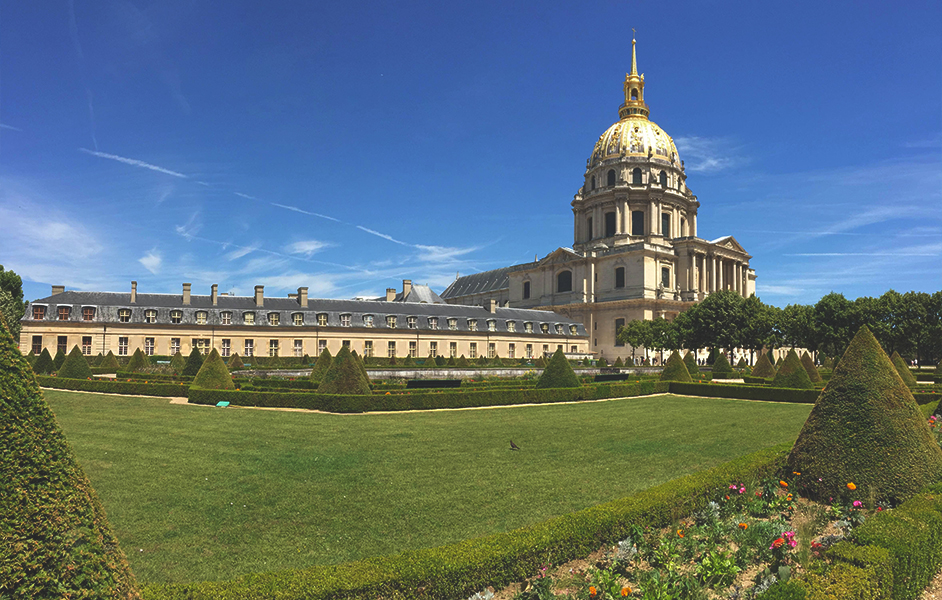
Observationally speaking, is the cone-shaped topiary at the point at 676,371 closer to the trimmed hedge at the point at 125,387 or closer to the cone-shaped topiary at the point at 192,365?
the trimmed hedge at the point at 125,387

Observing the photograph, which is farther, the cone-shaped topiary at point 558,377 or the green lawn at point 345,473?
the cone-shaped topiary at point 558,377

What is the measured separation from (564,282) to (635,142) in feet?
67.4

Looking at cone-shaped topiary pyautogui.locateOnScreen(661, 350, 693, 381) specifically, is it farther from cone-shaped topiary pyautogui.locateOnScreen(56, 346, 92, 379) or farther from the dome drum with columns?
the dome drum with columns

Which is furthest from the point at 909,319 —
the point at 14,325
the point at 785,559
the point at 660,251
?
the point at 14,325

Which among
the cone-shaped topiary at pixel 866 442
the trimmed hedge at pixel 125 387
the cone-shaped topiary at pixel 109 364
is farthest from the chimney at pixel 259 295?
the cone-shaped topiary at pixel 866 442

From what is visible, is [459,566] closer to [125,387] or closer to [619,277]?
[125,387]

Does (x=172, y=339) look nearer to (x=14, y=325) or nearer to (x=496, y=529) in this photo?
(x=14, y=325)

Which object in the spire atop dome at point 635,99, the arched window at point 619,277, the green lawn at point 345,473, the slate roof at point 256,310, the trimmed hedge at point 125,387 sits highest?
the spire atop dome at point 635,99

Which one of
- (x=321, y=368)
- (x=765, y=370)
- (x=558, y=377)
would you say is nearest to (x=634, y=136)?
(x=765, y=370)

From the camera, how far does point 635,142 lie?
74.4 meters

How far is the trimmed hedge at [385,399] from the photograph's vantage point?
61.4 ft

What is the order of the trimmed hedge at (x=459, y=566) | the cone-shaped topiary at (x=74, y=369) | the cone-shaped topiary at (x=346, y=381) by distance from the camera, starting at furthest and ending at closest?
the cone-shaped topiary at (x=74, y=369) → the cone-shaped topiary at (x=346, y=381) → the trimmed hedge at (x=459, y=566)

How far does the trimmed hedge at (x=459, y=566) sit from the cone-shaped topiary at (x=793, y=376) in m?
21.8

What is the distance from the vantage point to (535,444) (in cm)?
1209
